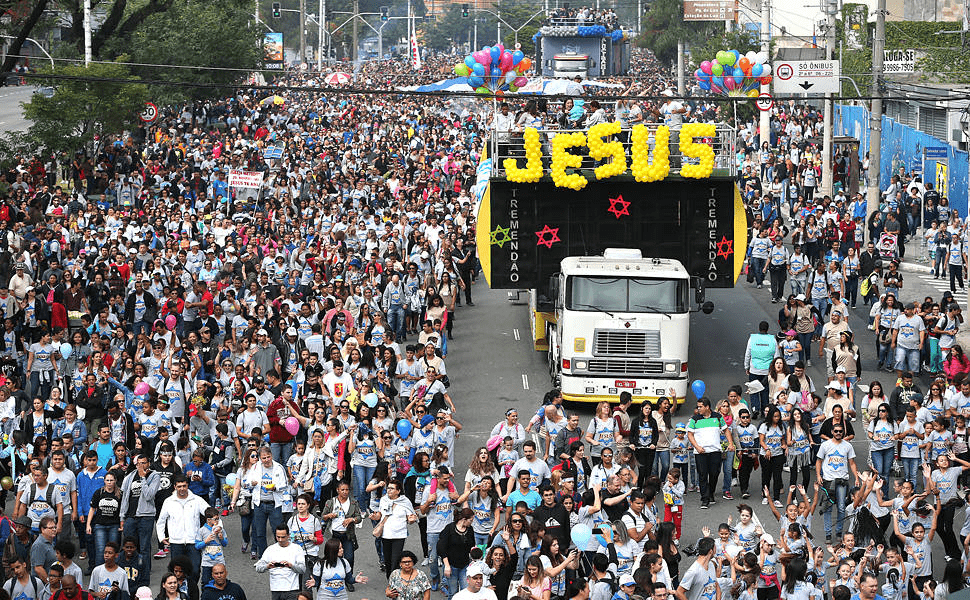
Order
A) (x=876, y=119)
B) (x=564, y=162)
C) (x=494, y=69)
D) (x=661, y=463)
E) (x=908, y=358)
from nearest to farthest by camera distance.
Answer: (x=661, y=463)
(x=564, y=162)
(x=908, y=358)
(x=876, y=119)
(x=494, y=69)

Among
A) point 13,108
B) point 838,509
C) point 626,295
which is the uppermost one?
point 13,108

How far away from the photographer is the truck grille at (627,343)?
21.1 metres

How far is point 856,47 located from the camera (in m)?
63.8

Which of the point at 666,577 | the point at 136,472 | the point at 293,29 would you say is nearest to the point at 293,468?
the point at 136,472

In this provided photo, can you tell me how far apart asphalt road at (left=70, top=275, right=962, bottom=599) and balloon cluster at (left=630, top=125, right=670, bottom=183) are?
3.48 metres

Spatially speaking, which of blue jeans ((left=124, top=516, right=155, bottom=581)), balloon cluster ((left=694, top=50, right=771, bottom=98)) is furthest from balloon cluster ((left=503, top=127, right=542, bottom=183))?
balloon cluster ((left=694, top=50, right=771, bottom=98))

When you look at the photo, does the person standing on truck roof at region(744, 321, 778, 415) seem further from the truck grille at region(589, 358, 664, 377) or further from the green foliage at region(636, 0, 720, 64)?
the green foliage at region(636, 0, 720, 64)

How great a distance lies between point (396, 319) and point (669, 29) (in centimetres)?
7909

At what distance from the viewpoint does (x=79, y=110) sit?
136 feet

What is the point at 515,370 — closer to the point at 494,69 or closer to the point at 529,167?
the point at 529,167

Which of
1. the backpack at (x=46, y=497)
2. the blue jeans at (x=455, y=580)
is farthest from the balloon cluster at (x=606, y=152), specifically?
the backpack at (x=46, y=497)

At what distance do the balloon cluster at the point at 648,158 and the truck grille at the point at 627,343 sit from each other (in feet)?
8.50

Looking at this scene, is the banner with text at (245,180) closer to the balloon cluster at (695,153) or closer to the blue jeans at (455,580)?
the balloon cluster at (695,153)

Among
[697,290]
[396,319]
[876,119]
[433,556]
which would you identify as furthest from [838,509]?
[876,119]
